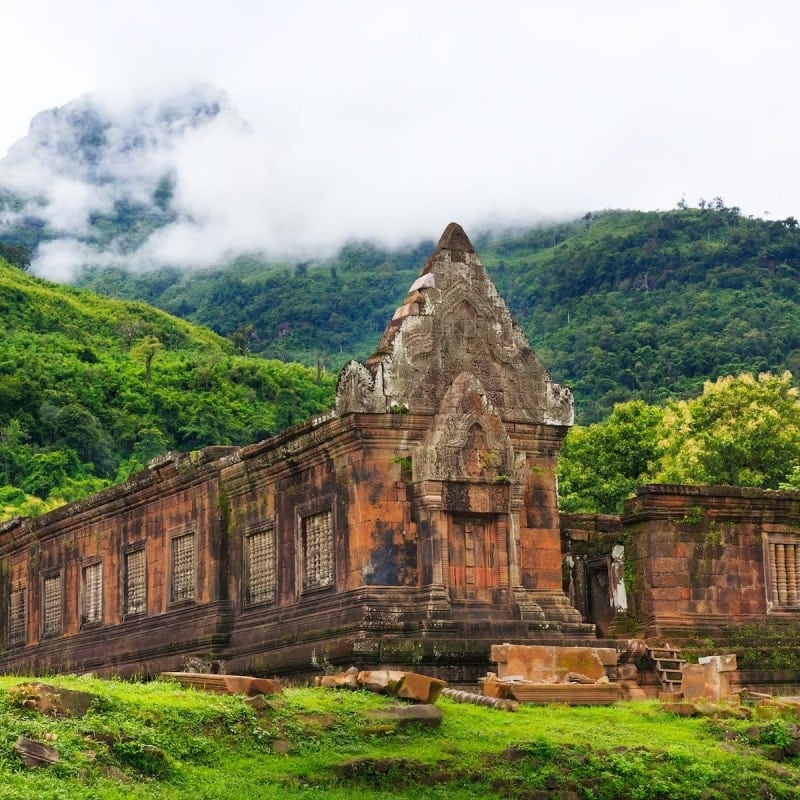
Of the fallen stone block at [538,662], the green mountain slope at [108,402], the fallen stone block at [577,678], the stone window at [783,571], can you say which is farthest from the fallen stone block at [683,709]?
the green mountain slope at [108,402]

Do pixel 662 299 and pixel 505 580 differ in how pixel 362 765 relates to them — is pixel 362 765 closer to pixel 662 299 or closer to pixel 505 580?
pixel 505 580

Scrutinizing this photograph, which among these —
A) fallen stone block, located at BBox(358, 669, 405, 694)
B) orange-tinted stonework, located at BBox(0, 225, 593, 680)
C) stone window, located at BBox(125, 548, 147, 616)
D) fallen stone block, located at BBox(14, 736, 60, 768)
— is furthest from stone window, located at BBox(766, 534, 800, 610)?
fallen stone block, located at BBox(14, 736, 60, 768)

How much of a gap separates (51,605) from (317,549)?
10.3m

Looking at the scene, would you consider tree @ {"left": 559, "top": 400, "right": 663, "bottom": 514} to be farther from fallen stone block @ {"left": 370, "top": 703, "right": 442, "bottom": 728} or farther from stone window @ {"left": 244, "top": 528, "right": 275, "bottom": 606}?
fallen stone block @ {"left": 370, "top": 703, "right": 442, "bottom": 728}

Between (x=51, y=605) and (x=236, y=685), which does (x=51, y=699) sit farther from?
(x=51, y=605)

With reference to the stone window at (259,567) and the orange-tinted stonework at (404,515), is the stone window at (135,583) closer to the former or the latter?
the orange-tinted stonework at (404,515)

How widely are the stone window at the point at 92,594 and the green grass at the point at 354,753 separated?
1270 cm

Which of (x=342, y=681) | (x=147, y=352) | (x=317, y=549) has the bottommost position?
(x=342, y=681)

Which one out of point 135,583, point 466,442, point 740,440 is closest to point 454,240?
point 466,442

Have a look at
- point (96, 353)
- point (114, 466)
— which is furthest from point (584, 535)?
point (96, 353)

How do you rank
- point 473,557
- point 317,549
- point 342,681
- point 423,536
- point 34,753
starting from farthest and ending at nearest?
point 317,549 → point 473,557 → point 423,536 → point 342,681 → point 34,753

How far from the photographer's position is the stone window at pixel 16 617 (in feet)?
112

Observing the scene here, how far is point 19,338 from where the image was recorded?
8294 centimetres

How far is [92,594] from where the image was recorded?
1234 inches
